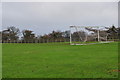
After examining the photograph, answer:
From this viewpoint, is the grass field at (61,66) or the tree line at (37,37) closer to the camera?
the grass field at (61,66)

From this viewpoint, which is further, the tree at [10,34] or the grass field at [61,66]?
the tree at [10,34]

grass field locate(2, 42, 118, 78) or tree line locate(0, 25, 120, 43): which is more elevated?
tree line locate(0, 25, 120, 43)

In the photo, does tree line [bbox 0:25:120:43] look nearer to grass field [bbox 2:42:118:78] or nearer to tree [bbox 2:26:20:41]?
tree [bbox 2:26:20:41]

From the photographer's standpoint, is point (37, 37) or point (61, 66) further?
point (37, 37)

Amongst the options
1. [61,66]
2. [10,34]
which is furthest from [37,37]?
[61,66]

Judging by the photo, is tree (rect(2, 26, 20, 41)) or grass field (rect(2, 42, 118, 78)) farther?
tree (rect(2, 26, 20, 41))

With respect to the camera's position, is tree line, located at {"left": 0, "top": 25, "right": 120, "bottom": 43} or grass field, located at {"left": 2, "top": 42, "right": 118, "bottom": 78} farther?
tree line, located at {"left": 0, "top": 25, "right": 120, "bottom": 43}

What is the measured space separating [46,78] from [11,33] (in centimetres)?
5403

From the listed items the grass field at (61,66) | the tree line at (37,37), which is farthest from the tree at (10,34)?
the grass field at (61,66)

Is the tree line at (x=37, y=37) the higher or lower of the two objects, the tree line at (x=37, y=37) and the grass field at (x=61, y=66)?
the higher

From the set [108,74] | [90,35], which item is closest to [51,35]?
[90,35]

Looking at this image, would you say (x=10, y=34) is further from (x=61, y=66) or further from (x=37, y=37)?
(x=61, y=66)

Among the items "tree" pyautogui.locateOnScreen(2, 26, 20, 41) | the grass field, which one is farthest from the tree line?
the grass field

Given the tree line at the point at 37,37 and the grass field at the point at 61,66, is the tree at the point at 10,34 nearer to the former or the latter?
the tree line at the point at 37,37
